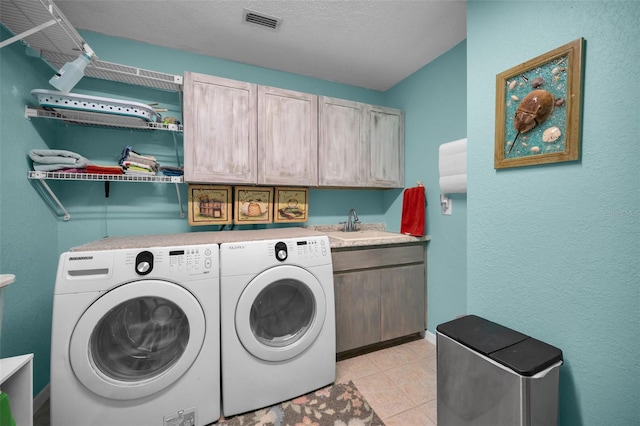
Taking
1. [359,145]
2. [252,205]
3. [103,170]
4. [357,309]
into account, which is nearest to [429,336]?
[357,309]

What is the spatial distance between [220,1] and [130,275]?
65.7 inches

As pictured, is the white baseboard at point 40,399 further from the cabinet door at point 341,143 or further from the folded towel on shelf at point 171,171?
the cabinet door at point 341,143

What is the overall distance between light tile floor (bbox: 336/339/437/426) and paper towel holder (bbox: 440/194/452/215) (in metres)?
1.19

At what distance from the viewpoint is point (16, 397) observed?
92cm

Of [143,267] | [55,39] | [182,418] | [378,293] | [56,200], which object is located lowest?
[182,418]

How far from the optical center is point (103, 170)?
5.29 feet

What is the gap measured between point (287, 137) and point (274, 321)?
4.61 ft

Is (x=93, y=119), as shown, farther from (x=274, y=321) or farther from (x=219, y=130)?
(x=274, y=321)

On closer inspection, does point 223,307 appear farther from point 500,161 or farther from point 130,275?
point 500,161

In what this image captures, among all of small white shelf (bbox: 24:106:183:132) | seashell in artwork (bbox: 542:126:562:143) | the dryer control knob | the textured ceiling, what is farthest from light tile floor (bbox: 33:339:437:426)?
the textured ceiling

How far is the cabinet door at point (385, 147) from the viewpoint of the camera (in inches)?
95.1

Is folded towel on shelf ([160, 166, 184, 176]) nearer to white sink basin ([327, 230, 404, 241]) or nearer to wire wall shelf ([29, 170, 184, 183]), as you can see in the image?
wire wall shelf ([29, 170, 184, 183])

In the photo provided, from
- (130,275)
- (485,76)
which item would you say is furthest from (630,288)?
(130,275)

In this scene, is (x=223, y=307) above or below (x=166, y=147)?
below
